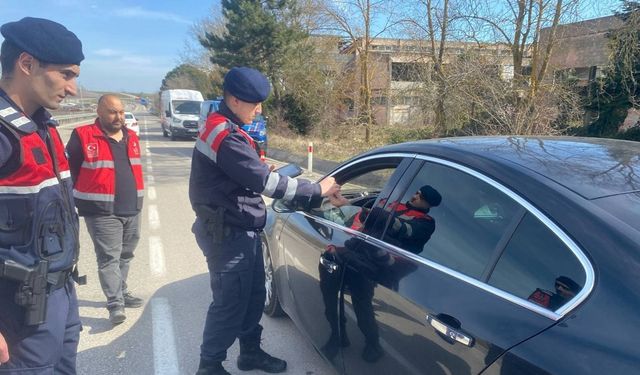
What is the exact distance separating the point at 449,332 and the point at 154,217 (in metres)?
6.69

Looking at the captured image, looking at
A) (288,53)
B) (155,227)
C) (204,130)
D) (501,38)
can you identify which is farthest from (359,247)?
(288,53)

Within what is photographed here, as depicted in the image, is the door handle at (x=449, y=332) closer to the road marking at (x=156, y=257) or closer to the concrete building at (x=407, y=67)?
the road marking at (x=156, y=257)

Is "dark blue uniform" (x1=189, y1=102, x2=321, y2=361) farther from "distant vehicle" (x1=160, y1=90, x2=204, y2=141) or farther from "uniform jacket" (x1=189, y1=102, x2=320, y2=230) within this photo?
"distant vehicle" (x1=160, y1=90, x2=204, y2=141)

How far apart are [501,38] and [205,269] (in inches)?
362

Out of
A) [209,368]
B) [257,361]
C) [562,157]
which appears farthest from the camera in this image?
[257,361]

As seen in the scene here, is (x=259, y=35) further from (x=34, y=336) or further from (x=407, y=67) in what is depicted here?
(x=34, y=336)

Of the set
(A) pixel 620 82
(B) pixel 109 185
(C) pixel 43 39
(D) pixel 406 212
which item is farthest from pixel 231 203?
(A) pixel 620 82

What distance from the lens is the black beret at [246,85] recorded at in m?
2.60

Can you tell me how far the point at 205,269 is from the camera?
16.4 feet

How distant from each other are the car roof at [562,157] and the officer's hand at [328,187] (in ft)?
1.56

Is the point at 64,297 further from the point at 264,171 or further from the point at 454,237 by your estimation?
the point at 454,237

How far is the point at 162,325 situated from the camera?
3744 mm

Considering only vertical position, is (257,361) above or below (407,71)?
below

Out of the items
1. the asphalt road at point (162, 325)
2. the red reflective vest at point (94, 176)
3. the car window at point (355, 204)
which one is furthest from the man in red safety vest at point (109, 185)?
the car window at point (355, 204)
